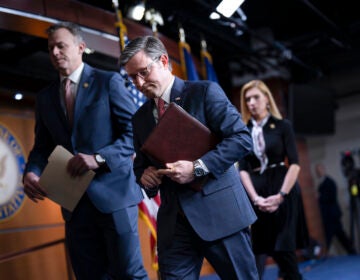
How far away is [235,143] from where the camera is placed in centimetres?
199

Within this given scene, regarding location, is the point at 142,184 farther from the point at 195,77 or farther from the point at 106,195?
the point at 195,77

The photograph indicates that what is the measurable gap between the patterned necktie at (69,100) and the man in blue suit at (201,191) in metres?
0.59

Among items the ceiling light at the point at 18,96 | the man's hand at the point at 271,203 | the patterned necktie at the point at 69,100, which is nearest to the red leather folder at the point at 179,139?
the patterned necktie at the point at 69,100

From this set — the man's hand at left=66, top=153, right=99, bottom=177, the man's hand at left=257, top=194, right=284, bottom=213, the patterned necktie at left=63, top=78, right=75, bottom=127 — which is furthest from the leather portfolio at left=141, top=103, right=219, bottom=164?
the man's hand at left=257, top=194, right=284, bottom=213

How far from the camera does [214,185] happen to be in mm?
2057

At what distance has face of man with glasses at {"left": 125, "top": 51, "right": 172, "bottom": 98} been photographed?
6.86 feet

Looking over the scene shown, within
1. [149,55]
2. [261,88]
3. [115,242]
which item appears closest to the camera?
[149,55]

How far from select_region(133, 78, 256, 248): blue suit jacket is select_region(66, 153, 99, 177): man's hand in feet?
1.44

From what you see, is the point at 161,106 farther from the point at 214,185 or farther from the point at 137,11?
the point at 137,11

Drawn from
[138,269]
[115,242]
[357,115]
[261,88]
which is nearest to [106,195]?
[115,242]

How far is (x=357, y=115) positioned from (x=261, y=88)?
26.9 ft

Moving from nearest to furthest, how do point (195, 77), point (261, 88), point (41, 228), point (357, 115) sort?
point (261, 88) < point (41, 228) < point (195, 77) < point (357, 115)

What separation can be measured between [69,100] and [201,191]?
3.08ft

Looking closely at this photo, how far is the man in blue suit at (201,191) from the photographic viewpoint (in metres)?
2.00
